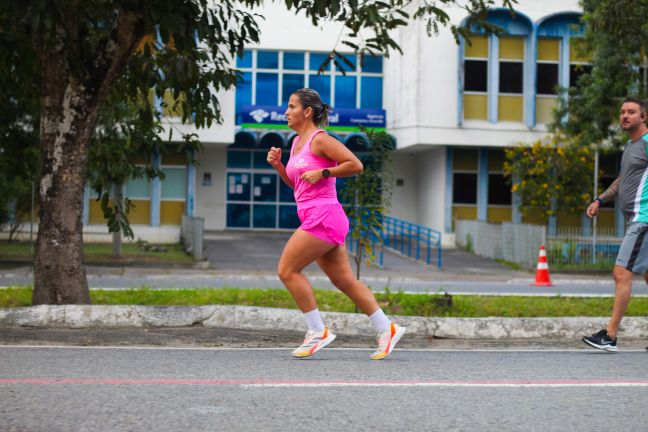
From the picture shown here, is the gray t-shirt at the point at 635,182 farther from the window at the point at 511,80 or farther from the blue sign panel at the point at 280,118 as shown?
the blue sign panel at the point at 280,118

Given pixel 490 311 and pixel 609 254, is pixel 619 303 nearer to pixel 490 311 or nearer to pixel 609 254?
pixel 490 311

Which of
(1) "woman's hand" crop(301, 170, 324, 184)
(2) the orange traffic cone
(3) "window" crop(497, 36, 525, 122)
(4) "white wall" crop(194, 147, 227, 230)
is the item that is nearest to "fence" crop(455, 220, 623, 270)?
(2) the orange traffic cone

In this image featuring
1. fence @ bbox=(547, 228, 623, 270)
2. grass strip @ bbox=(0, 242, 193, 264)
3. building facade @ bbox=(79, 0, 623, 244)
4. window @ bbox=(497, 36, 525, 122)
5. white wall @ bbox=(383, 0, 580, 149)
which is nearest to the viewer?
grass strip @ bbox=(0, 242, 193, 264)

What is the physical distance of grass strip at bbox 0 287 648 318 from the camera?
30.7 feet

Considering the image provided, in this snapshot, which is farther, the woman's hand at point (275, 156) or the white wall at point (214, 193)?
the white wall at point (214, 193)

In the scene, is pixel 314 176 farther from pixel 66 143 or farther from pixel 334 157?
pixel 66 143

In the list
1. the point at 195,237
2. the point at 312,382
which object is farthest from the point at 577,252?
the point at 312,382

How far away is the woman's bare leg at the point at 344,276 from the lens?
22.2ft

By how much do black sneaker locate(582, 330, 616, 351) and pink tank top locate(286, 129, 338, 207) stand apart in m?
2.33

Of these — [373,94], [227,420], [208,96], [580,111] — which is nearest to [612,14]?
[208,96]

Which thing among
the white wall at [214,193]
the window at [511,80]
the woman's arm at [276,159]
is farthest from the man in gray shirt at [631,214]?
the white wall at [214,193]

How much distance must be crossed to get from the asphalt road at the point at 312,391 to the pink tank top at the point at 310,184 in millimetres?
1097

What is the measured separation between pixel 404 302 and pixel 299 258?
333 cm

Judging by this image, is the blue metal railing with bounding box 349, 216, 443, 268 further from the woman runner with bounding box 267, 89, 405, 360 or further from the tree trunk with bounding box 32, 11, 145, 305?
the woman runner with bounding box 267, 89, 405, 360
